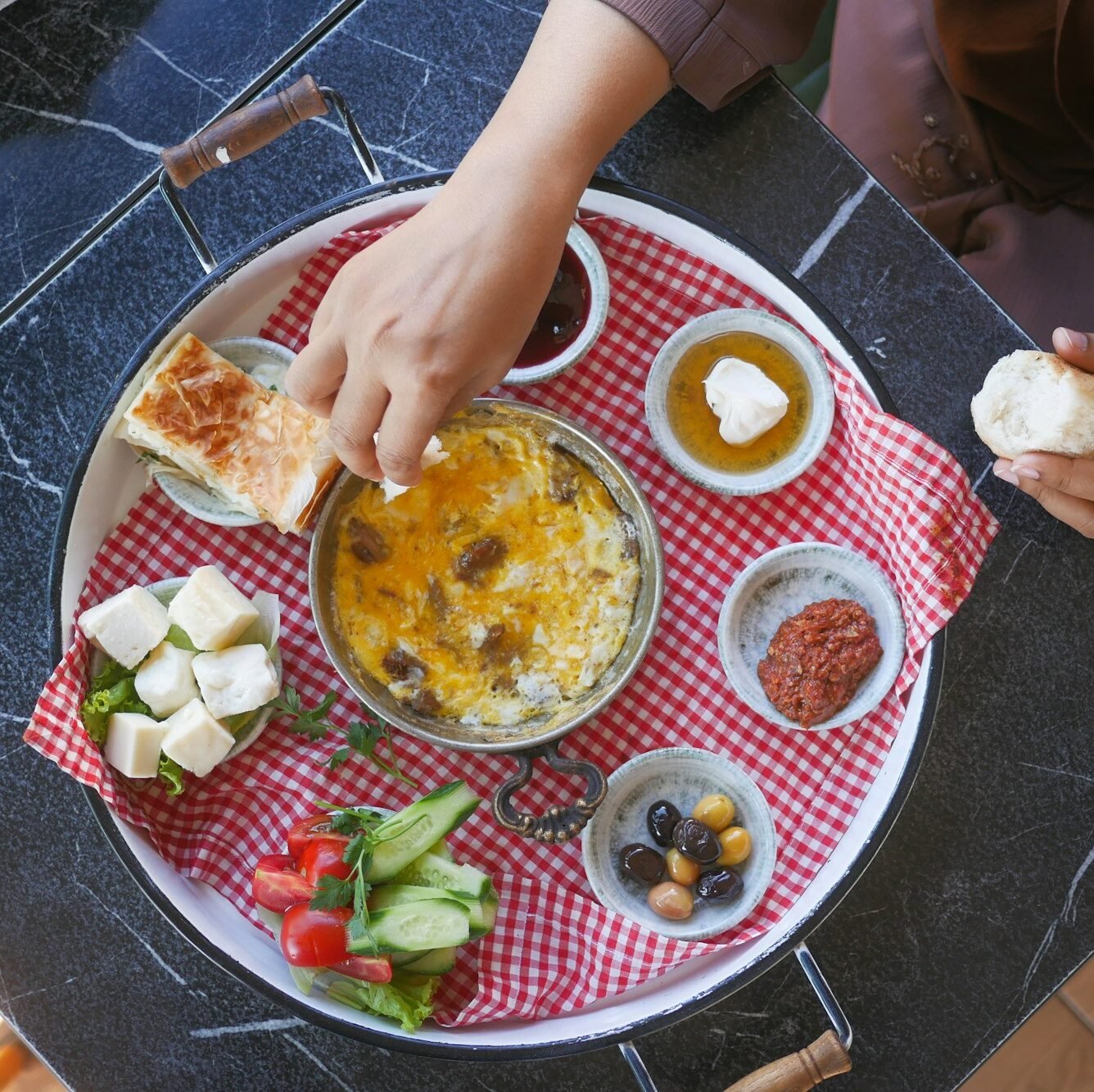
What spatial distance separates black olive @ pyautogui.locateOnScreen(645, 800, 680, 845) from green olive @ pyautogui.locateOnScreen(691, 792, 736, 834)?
5 centimetres

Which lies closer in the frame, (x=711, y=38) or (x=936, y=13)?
(x=711, y=38)

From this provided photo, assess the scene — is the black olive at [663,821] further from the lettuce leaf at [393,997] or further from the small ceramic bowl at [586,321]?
the small ceramic bowl at [586,321]

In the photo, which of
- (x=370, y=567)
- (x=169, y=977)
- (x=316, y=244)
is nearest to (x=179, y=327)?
(x=316, y=244)

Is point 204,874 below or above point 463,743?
below

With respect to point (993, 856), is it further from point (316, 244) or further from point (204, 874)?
point (316, 244)

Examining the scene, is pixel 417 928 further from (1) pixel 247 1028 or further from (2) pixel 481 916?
(1) pixel 247 1028

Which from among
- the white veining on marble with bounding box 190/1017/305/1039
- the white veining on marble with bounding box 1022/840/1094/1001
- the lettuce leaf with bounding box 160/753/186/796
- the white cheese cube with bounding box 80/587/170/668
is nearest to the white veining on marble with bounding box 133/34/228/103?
the white cheese cube with bounding box 80/587/170/668

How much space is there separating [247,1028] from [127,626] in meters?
0.98

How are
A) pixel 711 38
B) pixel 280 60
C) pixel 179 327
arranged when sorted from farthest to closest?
pixel 280 60 < pixel 179 327 < pixel 711 38

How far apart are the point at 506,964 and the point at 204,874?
0.71m

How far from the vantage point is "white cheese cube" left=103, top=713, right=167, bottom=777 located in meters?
2.24

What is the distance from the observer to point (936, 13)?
2223mm

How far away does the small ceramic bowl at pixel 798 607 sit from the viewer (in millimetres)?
2299

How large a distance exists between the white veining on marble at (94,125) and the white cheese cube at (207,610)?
1.09 m
